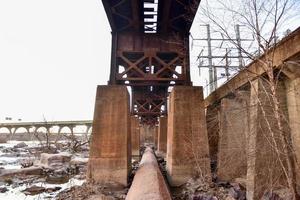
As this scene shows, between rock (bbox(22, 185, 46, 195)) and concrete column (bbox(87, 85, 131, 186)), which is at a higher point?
concrete column (bbox(87, 85, 131, 186))

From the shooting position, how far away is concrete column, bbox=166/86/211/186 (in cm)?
1027

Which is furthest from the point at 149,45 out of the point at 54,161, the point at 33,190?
the point at 54,161

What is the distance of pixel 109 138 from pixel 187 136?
295 centimetres

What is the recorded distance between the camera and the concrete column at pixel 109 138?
10.1m

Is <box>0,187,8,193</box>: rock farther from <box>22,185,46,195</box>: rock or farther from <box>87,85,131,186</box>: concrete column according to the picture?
<box>87,85,131,186</box>: concrete column

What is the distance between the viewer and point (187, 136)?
10.6 m

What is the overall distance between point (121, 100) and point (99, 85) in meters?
1.03

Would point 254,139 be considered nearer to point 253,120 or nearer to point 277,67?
point 253,120

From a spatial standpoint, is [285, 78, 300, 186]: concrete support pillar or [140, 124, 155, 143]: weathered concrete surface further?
[140, 124, 155, 143]: weathered concrete surface

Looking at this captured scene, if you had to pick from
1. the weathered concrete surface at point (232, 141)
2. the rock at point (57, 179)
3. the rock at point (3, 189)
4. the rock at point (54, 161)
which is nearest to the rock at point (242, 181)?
the weathered concrete surface at point (232, 141)

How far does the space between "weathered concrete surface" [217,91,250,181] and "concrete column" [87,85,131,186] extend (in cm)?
363

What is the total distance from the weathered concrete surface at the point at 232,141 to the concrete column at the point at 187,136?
725 mm

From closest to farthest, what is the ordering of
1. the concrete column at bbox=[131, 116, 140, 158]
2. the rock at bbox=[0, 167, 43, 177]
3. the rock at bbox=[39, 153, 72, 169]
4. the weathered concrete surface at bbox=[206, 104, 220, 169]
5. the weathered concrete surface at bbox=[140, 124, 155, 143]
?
the weathered concrete surface at bbox=[206, 104, 220, 169]
the rock at bbox=[0, 167, 43, 177]
the rock at bbox=[39, 153, 72, 169]
the concrete column at bbox=[131, 116, 140, 158]
the weathered concrete surface at bbox=[140, 124, 155, 143]

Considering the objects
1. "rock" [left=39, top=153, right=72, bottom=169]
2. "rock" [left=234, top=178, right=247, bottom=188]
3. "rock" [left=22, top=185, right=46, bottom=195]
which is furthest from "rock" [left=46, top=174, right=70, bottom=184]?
"rock" [left=234, top=178, right=247, bottom=188]
